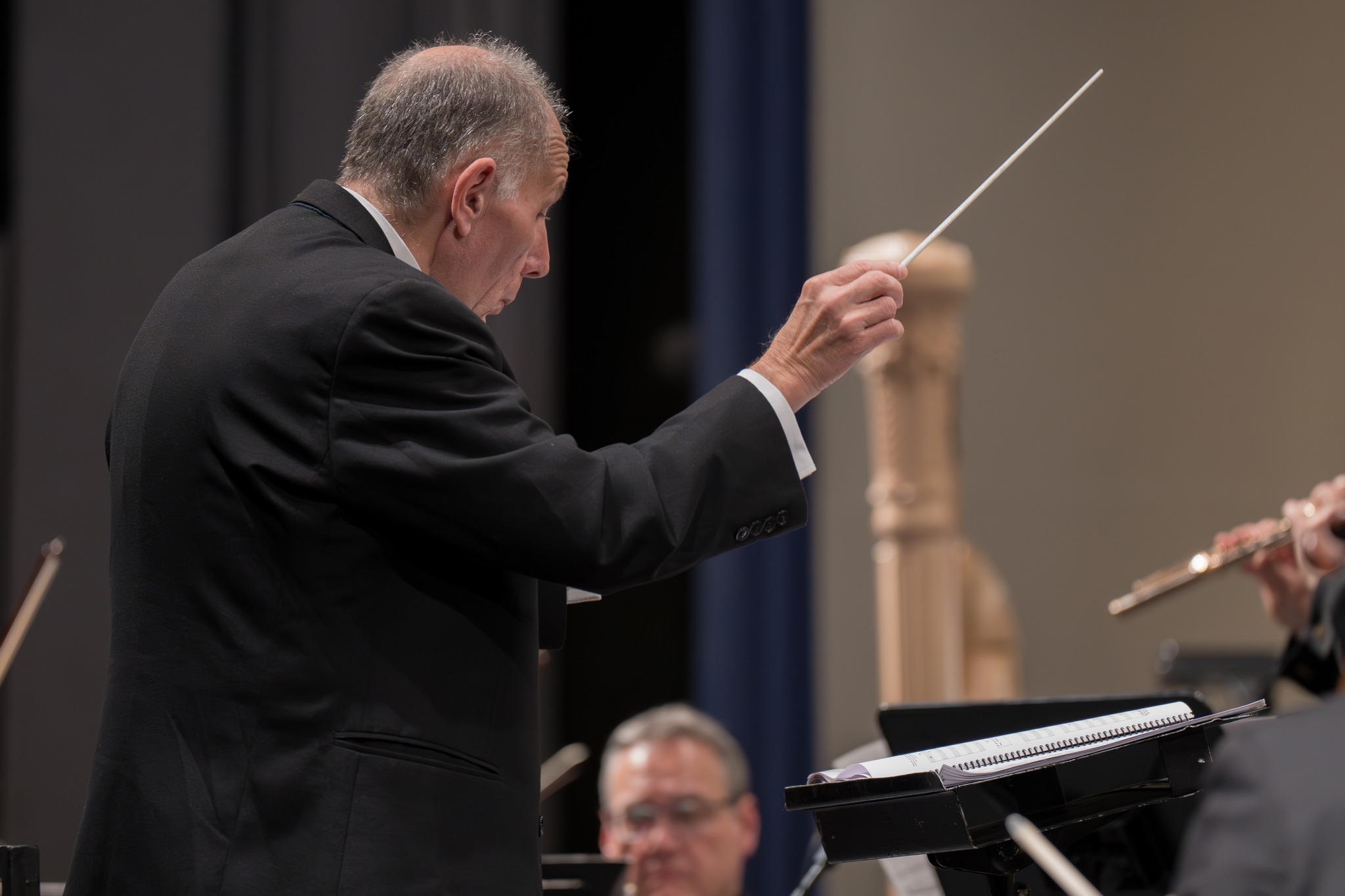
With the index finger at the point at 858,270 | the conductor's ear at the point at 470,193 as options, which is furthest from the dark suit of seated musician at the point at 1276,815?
the conductor's ear at the point at 470,193

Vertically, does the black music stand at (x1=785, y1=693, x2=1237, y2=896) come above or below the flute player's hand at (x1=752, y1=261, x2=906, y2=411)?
below

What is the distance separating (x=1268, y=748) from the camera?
851mm

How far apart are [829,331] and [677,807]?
169cm

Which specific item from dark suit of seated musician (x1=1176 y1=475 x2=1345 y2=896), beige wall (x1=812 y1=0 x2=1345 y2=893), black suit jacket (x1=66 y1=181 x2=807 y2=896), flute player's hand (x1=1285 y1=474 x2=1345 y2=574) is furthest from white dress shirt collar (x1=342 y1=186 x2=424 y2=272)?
beige wall (x1=812 y1=0 x2=1345 y2=893)

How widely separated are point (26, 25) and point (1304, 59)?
11.5 ft

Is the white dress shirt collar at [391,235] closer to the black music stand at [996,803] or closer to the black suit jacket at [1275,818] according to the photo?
the black music stand at [996,803]

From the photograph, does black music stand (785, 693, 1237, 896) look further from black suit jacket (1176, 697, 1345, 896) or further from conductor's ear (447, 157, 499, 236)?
conductor's ear (447, 157, 499, 236)

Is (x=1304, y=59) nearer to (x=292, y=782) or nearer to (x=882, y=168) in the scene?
(x=882, y=168)

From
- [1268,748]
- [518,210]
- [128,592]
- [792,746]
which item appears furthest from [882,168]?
[1268,748]

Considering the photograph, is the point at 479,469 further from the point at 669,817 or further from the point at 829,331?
the point at 669,817

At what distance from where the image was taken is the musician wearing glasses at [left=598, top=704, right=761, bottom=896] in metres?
2.87

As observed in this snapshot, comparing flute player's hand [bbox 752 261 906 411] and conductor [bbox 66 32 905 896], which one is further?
flute player's hand [bbox 752 261 906 411]

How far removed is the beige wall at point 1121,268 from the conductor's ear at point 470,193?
9.88ft

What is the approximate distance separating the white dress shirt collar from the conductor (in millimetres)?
93
